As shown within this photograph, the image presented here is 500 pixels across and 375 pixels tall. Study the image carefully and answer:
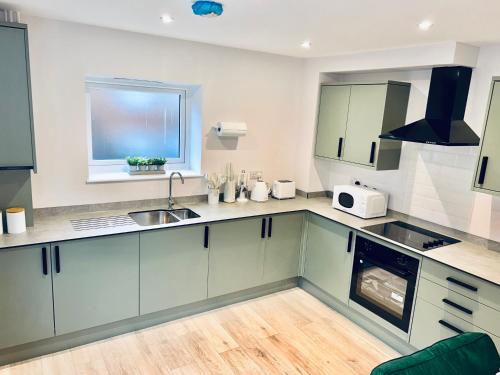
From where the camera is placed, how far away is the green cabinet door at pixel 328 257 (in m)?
3.34

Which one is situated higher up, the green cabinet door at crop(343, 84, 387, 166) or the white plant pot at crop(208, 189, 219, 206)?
the green cabinet door at crop(343, 84, 387, 166)

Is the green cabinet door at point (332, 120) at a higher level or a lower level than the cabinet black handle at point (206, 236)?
higher

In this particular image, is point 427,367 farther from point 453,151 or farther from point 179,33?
point 179,33

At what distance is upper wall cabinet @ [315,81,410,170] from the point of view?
10.9 feet

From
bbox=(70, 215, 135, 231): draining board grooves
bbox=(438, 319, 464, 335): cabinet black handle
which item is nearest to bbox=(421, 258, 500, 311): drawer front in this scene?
bbox=(438, 319, 464, 335): cabinet black handle

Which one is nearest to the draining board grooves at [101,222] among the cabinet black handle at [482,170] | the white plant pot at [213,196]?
the white plant pot at [213,196]

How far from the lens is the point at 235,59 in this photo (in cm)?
362

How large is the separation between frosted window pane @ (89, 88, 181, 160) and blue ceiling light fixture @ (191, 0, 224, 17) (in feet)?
5.06

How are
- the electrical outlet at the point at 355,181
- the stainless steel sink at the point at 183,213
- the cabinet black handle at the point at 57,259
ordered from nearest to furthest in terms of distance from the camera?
the cabinet black handle at the point at 57,259 < the stainless steel sink at the point at 183,213 < the electrical outlet at the point at 355,181

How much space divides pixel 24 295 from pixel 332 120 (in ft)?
9.94

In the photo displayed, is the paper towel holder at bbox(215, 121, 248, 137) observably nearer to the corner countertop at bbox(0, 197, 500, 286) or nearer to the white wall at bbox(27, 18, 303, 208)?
the white wall at bbox(27, 18, 303, 208)

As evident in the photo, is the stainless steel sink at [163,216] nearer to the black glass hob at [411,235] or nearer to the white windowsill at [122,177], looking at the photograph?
the white windowsill at [122,177]

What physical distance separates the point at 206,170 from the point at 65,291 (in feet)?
5.43

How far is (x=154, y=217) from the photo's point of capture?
3.42 m
